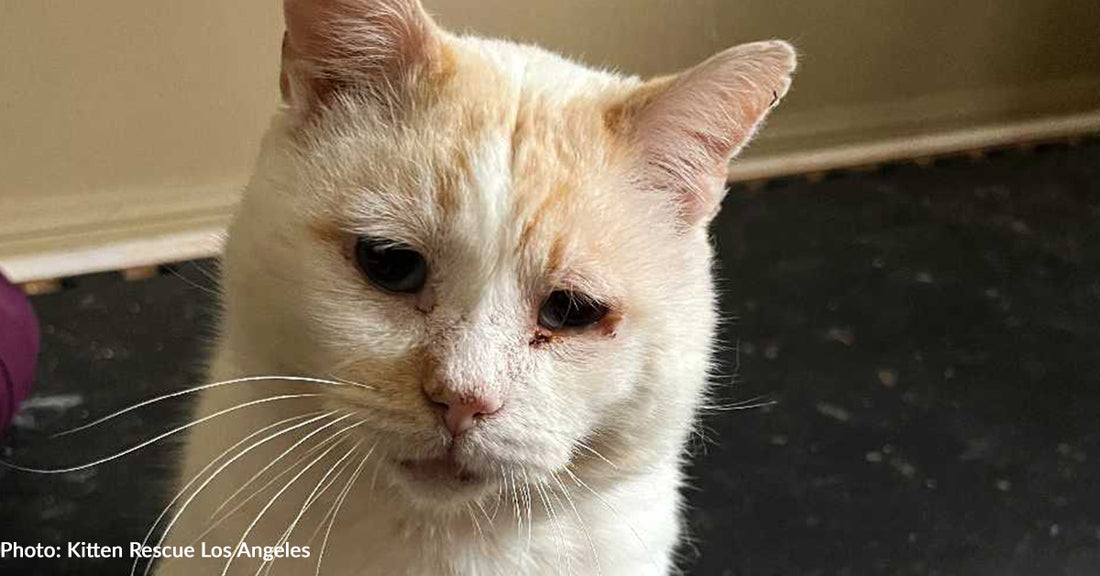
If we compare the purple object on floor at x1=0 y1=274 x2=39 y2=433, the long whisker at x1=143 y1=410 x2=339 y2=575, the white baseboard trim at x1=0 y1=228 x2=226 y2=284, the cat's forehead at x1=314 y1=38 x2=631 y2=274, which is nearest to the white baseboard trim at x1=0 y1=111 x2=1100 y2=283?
the white baseboard trim at x1=0 y1=228 x2=226 y2=284

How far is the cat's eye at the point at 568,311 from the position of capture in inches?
27.6

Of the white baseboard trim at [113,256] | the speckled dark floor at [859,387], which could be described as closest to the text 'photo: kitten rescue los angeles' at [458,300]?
the speckled dark floor at [859,387]

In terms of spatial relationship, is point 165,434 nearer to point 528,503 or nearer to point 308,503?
point 308,503

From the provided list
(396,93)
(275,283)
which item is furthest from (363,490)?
(396,93)

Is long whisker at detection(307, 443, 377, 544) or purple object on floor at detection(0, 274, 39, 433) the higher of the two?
long whisker at detection(307, 443, 377, 544)

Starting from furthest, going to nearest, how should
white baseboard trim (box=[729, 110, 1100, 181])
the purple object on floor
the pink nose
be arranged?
white baseboard trim (box=[729, 110, 1100, 181]) < the purple object on floor < the pink nose

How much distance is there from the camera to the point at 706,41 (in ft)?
5.88

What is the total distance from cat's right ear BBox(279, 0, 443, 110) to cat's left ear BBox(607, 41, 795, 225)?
0.14m

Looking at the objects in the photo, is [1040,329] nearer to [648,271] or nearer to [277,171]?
[648,271]

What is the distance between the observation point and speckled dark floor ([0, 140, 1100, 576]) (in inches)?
48.5

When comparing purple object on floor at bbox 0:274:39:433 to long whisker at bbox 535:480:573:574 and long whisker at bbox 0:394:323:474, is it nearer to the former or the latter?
long whisker at bbox 0:394:323:474

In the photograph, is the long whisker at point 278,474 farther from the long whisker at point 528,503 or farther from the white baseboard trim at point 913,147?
the white baseboard trim at point 913,147

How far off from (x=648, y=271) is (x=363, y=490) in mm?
254

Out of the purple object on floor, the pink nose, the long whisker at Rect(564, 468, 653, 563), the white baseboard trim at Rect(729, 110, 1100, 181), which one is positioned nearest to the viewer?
the pink nose
